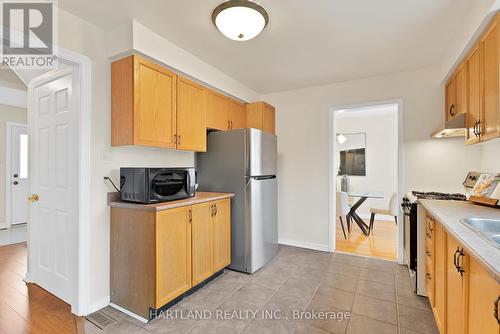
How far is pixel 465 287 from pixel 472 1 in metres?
1.94

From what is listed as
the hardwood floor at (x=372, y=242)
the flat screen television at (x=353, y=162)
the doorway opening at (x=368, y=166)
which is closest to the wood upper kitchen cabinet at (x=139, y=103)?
the hardwood floor at (x=372, y=242)

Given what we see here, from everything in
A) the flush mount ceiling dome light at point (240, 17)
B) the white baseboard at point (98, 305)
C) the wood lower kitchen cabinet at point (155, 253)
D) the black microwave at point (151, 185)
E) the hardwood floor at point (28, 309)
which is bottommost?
the hardwood floor at point (28, 309)

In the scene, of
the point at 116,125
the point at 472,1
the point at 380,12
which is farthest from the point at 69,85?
the point at 472,1

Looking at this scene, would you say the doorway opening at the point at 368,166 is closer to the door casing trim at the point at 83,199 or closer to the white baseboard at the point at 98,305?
the white baseboard at the point at 98,305

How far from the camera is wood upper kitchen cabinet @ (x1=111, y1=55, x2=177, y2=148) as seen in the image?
1.98 meters

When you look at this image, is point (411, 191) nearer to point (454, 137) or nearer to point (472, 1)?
point (454, 137)

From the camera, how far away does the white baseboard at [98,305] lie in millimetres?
1962

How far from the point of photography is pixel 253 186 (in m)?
2.75

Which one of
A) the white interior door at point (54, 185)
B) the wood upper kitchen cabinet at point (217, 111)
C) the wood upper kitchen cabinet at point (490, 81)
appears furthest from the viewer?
the wood upper kitchen cabinet at point (217, 111)

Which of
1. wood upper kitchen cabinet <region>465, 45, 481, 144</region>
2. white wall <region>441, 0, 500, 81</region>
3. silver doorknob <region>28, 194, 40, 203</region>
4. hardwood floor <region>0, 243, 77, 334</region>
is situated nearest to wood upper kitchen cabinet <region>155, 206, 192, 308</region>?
hardwood floor <region>0, 243, 77, 334</region>

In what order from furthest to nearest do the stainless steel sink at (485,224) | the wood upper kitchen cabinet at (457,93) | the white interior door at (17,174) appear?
1. the white interior door at (17,174)
2. the wood upper kitchen cabinet at (457,93)
3. the stainless steel sink at (485,224)

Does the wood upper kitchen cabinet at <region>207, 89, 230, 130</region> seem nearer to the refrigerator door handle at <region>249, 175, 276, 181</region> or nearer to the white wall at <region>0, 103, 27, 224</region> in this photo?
the refrigerator door handle at <region>249, 175, 276, 181</region>

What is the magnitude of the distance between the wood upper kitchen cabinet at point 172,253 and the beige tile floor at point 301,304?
0.18 meters

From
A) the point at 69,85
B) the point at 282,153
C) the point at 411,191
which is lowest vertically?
the point at 411,191
